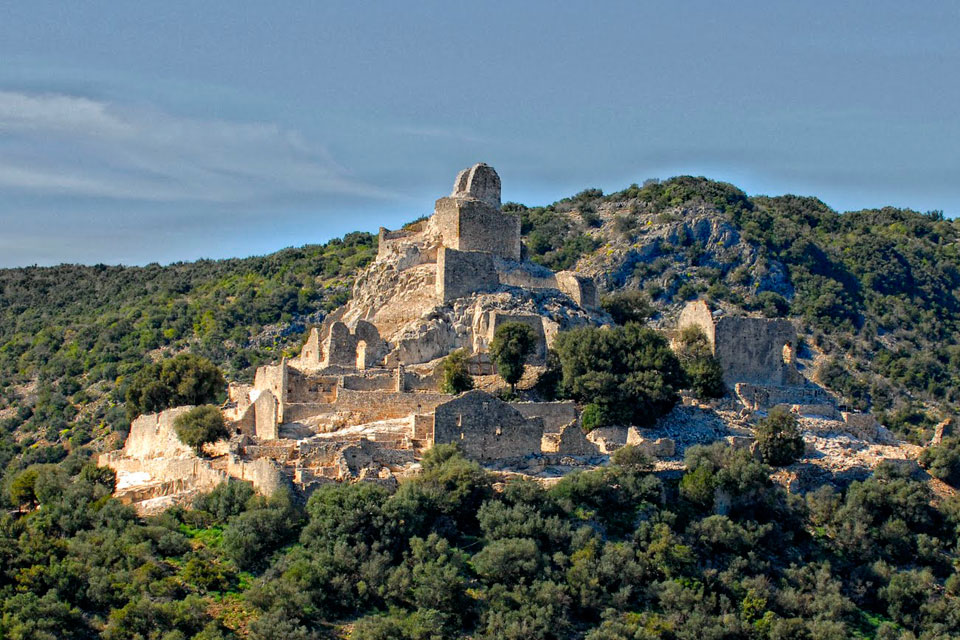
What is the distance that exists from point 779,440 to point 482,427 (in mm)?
9382

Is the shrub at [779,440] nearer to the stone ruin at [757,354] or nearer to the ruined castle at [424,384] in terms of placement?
the ruined castle at [424,384]

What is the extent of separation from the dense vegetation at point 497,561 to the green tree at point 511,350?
6752mm

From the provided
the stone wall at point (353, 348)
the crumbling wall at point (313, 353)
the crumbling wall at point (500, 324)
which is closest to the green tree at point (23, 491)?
the stone wall at point (353, 348)

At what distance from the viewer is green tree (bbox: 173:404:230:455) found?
45.0m

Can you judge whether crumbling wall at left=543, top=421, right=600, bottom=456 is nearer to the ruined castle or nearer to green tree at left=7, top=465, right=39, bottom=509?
the ruined castle

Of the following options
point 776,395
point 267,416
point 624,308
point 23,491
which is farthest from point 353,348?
point 776,395

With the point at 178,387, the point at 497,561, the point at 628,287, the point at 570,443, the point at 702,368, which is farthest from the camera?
the point at 628,287

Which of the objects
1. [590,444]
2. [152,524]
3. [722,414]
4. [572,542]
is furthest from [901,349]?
[152,524]

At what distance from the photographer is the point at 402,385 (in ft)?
154

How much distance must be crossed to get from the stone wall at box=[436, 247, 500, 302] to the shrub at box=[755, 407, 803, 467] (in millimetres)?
12132

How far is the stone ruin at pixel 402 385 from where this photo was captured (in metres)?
42.3

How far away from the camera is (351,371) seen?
48.7m

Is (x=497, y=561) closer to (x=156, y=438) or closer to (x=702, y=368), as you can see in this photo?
(x=702, y=368)

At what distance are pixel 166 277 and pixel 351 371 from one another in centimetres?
5197
